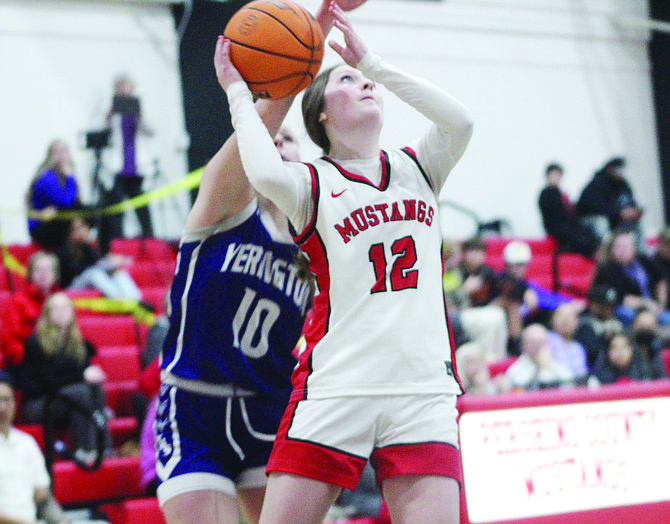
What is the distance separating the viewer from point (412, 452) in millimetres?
2229

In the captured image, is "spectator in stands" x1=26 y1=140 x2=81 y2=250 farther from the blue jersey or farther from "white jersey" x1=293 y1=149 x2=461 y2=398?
"white jersey" x1=293 y1=149 x2=461 y2=398

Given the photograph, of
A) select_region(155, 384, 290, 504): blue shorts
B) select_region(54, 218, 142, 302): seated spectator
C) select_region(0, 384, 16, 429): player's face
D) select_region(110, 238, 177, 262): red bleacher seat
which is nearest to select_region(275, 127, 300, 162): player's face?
select_region(155, 384, 290, 504): blue shorts

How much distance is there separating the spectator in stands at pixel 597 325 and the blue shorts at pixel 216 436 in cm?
510

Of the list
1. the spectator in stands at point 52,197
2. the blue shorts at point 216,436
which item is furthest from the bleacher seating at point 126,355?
the blue shorts at point 216,436

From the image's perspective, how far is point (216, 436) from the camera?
2.61 m

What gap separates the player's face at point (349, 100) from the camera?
2455 millimetres

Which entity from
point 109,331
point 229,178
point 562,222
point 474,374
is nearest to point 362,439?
point 229,178

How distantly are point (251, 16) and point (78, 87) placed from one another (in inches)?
324

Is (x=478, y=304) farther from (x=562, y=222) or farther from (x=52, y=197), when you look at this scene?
(x=562, y=222)

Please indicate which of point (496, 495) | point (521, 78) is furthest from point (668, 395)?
point (521, 78)

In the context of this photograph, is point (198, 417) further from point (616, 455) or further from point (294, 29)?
point (616, 455)

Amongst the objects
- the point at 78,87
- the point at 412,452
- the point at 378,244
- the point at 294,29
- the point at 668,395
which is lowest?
the point at 668,395

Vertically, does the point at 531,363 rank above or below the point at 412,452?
below

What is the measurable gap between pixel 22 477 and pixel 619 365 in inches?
175
